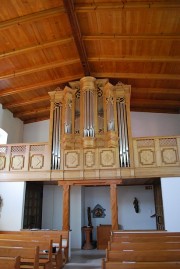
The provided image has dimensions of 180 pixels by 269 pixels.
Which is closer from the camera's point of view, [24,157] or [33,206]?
[24,157]

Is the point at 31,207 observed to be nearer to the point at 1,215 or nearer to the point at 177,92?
the point at 1,215

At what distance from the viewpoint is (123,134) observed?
9.31 meters

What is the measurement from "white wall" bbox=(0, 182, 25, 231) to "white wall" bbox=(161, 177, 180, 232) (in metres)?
5.17

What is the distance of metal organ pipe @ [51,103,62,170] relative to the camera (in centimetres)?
928

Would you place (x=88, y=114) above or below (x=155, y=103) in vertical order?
below

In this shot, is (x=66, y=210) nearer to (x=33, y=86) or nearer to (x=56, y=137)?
(x=56, y=137)

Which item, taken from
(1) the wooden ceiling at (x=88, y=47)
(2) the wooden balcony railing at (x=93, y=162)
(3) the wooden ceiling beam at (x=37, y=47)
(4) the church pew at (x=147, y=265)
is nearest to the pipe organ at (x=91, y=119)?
(2) the wooden balcony railing at (x=93, y=162)

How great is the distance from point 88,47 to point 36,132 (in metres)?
5.71

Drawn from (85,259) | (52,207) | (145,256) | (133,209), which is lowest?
(85,259)

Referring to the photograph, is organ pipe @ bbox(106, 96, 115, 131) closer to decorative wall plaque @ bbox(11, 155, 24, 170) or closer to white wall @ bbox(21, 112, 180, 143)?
white wall @ bbox(21, 112, 180, 143)

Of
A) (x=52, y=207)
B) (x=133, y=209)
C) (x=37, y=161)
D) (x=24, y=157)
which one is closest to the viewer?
(x=37, y=161)

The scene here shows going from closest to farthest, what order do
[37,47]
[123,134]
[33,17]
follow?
[33,17]
[37,47]
[123,134]

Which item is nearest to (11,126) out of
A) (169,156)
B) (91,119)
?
(91,119)

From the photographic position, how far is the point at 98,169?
8.97 meters
